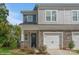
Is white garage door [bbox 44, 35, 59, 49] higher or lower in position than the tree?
lower

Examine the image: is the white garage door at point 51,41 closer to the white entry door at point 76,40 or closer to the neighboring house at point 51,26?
the neighboring house at point 51,26

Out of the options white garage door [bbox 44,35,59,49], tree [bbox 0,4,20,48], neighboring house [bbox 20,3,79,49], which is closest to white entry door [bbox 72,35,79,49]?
neighboring house [bbox 20,3,79,49]

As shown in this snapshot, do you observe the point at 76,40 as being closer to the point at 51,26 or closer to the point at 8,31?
the point at 51,26

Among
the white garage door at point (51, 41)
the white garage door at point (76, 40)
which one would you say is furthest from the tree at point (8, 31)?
the white garage door at point (76, 40)

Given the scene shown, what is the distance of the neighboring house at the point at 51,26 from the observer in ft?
126

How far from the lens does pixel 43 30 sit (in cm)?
3831

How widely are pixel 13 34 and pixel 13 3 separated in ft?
2.18

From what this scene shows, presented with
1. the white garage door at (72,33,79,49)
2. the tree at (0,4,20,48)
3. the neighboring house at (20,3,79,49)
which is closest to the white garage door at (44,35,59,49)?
the neighboring house at (20,3,79,49)

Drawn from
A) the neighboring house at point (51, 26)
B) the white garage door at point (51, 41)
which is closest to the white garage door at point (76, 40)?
the neighboring house at point (51, 26)

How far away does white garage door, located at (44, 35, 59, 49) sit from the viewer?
1508 inches

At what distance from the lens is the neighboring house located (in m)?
38.3

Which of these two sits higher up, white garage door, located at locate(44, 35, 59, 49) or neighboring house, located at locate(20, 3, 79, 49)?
neighboring house, located at locate(20, 3, 79, 49)

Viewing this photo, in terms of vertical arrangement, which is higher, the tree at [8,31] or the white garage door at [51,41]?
the tree at [8,31]

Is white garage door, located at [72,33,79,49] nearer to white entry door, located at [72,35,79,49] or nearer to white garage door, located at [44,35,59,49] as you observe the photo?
white entry door, located at [72,35,79,49]
